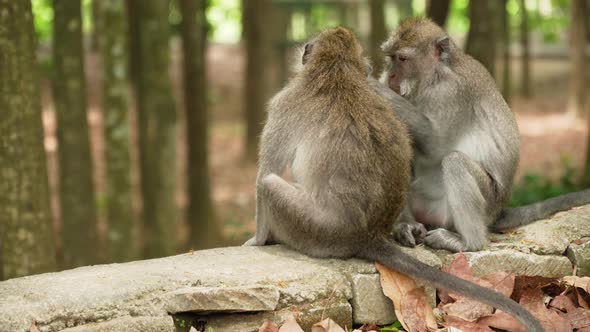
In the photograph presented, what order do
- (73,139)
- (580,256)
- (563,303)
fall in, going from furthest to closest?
1. (73,139)
2. (580,256)
3. (563,303)

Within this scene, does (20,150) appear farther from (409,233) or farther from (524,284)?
(524,284)

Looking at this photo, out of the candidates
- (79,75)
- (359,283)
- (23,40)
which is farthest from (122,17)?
(359,283)

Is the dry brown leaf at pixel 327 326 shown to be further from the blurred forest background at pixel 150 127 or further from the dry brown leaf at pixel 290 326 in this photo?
the blurred forest background at pixel 150 127

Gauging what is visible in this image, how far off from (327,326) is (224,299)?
1.85 ft

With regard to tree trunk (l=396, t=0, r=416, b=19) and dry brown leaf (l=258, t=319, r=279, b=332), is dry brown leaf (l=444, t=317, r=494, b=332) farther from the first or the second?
tree trunk (l=396, t=0, r=416, b=19)

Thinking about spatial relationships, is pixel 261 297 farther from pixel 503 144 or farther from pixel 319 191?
pixel 503 144

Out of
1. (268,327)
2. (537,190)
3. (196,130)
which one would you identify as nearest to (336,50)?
(268,327)

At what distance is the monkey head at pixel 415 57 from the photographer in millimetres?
5398

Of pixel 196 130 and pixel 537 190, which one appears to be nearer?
pixel 537 190

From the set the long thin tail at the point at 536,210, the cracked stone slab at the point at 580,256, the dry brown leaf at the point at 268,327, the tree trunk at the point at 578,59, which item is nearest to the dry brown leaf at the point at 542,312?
the cracked stone slab at the point at 580,256

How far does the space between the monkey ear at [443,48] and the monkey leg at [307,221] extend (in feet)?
4.76

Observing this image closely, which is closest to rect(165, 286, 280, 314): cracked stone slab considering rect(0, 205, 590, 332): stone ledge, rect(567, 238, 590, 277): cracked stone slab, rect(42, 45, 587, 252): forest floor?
rect(0, 205, 590, 332): stone ledge

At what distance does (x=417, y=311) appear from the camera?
4.53 metres

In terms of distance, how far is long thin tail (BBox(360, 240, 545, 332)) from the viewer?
163 inches
